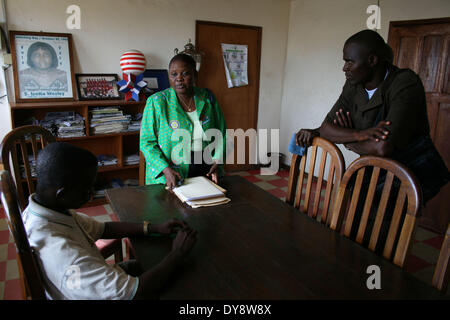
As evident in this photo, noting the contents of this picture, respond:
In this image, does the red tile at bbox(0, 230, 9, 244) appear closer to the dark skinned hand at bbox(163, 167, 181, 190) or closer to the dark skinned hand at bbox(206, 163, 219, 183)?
the dark skinned hand at bbox(163, 167, 181, 190)

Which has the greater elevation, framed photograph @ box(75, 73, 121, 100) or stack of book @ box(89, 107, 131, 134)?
framed photograph @ box(75, 73, 121, 100)

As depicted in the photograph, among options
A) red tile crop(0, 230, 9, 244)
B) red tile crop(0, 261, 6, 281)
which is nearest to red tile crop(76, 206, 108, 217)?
red tile crop(0, 230, 9, 244)

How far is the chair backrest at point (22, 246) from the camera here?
90 cm

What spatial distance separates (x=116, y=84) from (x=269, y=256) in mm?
2978

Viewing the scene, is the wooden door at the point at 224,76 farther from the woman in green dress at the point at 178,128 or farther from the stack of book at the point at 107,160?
the woman in green dress at the point at 178,128

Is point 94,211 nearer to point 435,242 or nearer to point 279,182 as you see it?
point 279,182

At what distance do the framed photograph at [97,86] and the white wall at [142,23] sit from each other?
7cm

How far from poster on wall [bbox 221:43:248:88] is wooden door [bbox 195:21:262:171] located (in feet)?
0.16

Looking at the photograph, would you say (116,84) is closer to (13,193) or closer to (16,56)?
(16,56)

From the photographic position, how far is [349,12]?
375cm

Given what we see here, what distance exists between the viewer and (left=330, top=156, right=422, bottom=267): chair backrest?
1192 millimetres

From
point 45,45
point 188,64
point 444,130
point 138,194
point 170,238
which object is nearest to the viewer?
point 170,238
